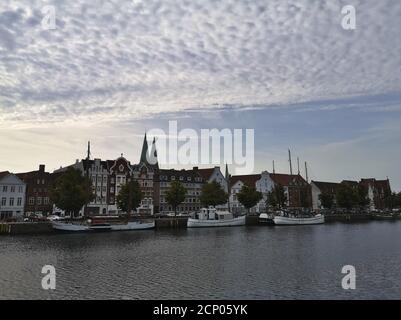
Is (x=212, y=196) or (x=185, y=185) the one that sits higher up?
(x=185, y=185)

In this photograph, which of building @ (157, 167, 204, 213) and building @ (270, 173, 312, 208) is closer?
building @ (157, 167, 204, 213)

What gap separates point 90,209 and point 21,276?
82.5 metres

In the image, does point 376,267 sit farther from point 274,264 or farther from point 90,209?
point 90,209

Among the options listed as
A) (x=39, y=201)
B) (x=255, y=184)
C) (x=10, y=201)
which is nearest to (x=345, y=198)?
(x=255, y=184)

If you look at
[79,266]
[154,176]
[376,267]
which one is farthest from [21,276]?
[154,176]

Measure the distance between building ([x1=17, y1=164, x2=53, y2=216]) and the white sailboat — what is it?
43.5 metres

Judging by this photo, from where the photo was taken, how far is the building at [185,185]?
127 meters

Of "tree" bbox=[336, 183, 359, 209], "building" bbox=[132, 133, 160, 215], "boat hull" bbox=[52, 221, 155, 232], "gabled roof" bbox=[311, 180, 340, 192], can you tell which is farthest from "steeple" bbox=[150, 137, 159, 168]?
"gabled roof" bbox=[311, 180, 340, 192]

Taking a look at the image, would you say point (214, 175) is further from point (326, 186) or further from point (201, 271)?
point (201, 271)

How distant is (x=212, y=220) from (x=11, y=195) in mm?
53964

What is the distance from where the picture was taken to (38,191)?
4215 inches

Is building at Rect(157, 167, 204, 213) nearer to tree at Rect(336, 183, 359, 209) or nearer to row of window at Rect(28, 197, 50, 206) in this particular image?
row of window at Rect(28, 197, 50, 206)

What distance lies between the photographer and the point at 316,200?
17538 cm

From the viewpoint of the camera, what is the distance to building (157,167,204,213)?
127431 millimetres
